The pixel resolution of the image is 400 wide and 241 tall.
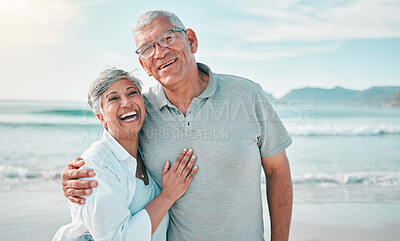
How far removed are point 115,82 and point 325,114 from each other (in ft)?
71.2

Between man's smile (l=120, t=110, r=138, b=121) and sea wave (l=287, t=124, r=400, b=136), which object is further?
sea wave (l=287, t=124, r=400, b=136)

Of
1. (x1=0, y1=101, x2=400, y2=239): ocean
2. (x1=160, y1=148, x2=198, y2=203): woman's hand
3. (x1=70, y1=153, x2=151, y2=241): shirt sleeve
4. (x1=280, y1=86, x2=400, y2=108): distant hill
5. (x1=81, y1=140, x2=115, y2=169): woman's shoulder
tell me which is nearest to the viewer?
(x1=70, y1=153, x2=151, y2=241): shirt sleeve

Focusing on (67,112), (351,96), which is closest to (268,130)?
(67,112)

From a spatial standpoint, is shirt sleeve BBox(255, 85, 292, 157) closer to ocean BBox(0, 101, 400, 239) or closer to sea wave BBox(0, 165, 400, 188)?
ocean BBox(0, 101, 400, 239)

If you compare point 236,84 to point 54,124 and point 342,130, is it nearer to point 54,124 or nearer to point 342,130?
point 342,130

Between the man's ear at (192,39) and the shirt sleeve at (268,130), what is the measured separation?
0.56 meters

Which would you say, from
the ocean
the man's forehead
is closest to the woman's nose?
the man's forehead

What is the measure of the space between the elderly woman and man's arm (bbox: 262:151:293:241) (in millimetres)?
577

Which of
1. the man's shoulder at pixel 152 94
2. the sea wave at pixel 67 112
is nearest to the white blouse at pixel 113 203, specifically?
the man's shoulder at pixel 152 94

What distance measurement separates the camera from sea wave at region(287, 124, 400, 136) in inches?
581

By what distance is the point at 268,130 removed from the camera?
1.99 metres

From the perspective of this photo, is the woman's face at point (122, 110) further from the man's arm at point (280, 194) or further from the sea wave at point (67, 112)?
the sea wave at point (67, 112)

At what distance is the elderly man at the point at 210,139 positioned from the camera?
75.0 inches

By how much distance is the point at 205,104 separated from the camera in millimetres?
1987
